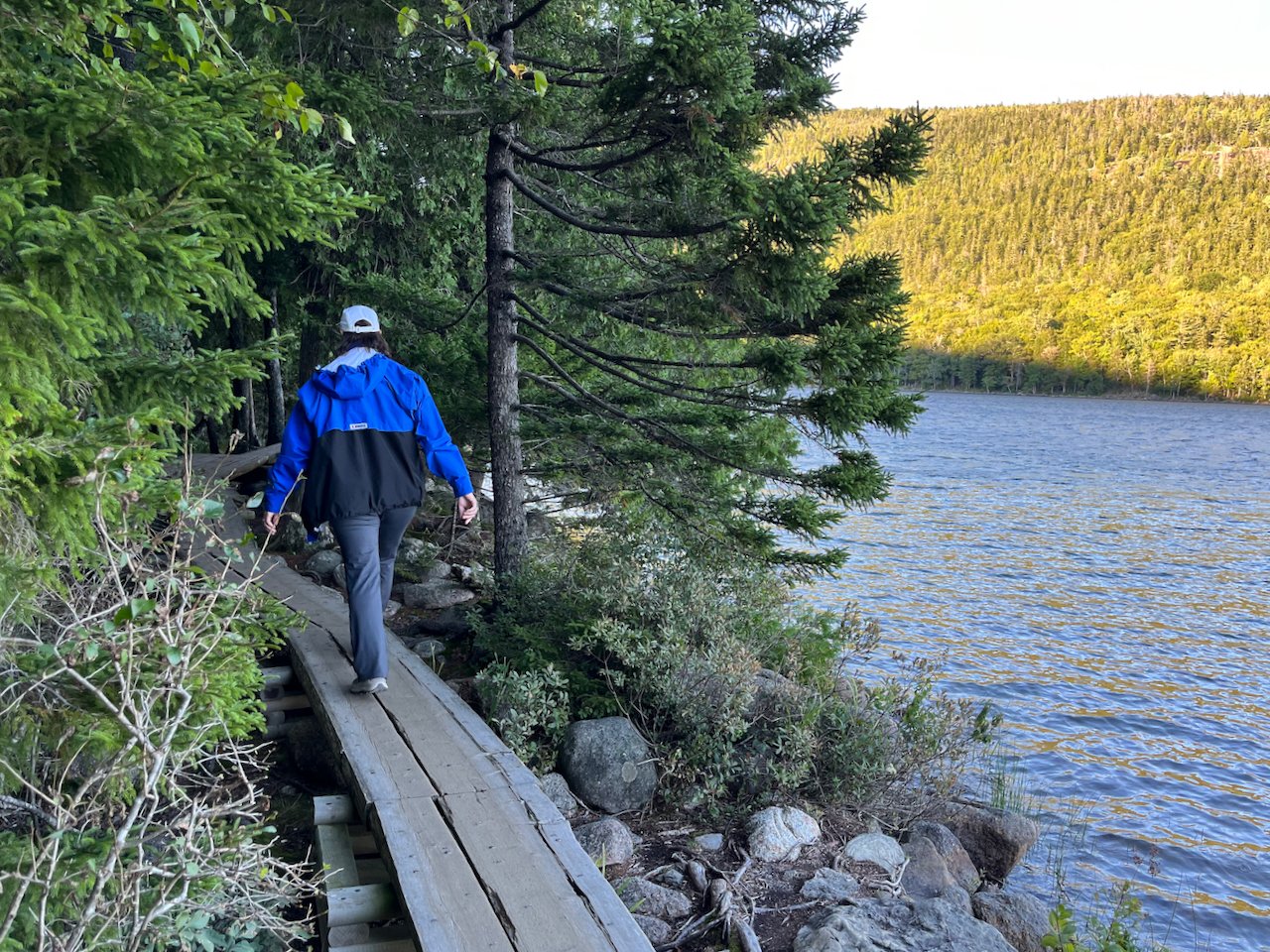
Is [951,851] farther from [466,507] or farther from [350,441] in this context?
[350,441]

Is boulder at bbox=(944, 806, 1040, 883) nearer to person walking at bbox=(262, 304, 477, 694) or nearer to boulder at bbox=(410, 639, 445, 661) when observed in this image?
boulder at bbox=(410, 639, 445, 661)

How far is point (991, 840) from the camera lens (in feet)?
22.8

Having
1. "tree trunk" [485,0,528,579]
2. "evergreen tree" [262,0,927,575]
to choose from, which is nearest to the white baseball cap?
"evergreen tree" [262,0,927,575]

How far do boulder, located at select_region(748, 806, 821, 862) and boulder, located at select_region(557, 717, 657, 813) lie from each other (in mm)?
721

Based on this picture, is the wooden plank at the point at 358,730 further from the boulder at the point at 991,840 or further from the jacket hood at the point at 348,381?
the boulder at the point at 991,840

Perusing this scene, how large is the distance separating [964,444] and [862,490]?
1867 inches

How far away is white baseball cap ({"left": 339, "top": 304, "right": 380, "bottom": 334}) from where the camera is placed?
17.1 ft

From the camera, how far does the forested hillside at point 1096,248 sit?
98.9m

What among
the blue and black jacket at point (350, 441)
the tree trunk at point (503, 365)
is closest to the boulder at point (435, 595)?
the tree trunk at point (503, 365)

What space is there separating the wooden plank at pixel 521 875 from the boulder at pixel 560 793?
3.71 feet

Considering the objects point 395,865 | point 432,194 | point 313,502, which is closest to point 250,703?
point 395,865

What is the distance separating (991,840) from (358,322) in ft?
19.2

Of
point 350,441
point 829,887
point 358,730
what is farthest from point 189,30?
point 829,887

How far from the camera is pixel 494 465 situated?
7.55 m
